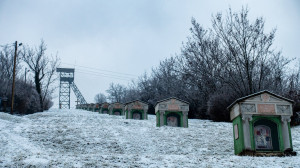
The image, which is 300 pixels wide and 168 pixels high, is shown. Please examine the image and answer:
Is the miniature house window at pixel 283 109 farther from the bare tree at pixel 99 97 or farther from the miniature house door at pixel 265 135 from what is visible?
the bare tree at pixel 99 97

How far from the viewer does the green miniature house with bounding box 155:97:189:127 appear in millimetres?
22812

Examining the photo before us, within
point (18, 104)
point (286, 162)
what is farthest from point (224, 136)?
point (18, 104)

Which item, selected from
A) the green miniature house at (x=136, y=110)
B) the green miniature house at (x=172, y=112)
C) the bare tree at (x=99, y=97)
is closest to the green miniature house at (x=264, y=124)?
the green miniature house at (x=172, y=112)

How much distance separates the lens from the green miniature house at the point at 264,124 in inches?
530

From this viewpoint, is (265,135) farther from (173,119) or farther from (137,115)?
(137,115)

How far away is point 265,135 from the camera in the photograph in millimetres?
13844

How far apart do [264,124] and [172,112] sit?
32.0ft

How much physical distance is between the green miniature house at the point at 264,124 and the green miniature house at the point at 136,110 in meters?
16.3

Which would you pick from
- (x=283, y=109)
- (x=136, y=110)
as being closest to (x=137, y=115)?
(x=136, y=110)

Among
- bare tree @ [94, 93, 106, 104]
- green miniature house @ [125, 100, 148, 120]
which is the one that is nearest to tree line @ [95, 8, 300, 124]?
green miniature house @ [125, 100, 148, 120]

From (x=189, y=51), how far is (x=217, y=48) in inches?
155

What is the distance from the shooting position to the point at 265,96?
45.1 feet

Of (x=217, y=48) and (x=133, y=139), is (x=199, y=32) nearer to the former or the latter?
(x=217, y=48)

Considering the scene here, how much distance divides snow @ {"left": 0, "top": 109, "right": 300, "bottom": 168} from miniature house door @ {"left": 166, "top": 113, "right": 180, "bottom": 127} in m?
2.11
